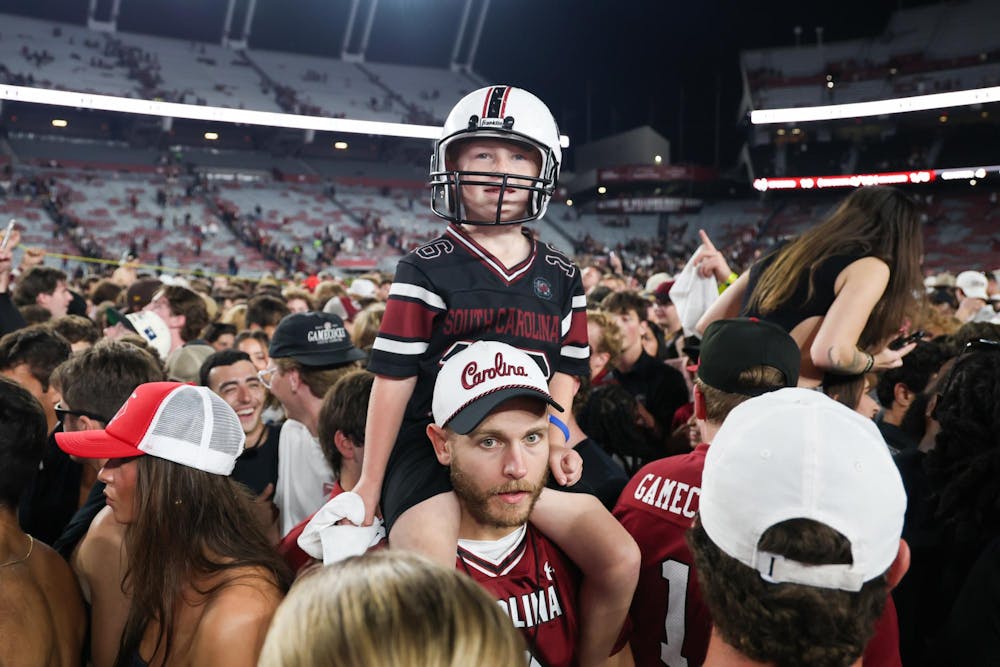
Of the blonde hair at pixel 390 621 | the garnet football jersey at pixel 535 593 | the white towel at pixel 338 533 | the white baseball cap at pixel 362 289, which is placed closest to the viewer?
the blonde hair at pixel 390 621

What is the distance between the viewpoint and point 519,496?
1983 mm

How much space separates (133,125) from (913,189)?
115 ft

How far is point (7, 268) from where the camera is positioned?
16.3 feet

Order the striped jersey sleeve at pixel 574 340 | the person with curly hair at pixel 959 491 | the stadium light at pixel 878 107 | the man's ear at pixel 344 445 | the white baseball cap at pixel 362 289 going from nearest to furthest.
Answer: the person with curly hair at pixel 959 491
the striped jersey sleeve at pixel 574 340
the man's ear at pixel 344 445
the white baseball cap at pixel 362 289
the stadium light at pixel 878 107

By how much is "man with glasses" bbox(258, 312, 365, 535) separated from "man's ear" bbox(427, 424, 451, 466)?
1477 mm

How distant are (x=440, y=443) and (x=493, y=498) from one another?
22 cm

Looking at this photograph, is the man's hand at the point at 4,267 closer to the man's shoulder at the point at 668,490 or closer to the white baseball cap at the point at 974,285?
the man's shoulder at the point at 668,490

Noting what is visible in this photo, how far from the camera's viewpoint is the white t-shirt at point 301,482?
3.44m

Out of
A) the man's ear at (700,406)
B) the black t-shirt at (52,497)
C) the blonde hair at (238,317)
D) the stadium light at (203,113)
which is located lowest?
the black t-shirt at (52,497)

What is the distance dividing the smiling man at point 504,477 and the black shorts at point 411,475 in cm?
6

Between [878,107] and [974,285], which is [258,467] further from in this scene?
[878,107]

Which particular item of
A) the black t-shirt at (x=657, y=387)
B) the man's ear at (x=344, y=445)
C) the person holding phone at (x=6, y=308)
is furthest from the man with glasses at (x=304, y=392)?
the person holding phone at (x=6, y=308)

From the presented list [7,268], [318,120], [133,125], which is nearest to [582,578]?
[7,268]

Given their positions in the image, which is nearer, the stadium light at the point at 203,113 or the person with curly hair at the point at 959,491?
the person with curly hair at the point at 959,491
